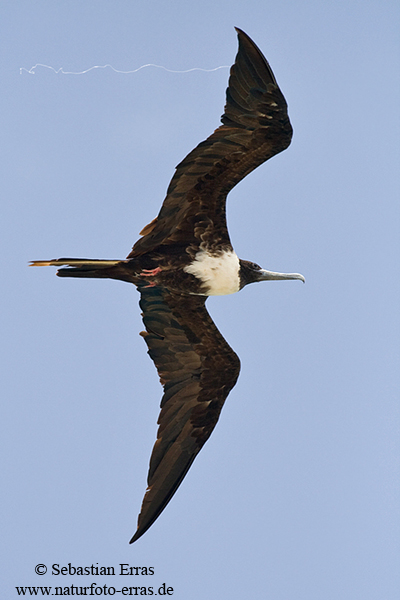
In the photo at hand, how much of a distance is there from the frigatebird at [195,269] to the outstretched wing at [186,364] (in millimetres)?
12

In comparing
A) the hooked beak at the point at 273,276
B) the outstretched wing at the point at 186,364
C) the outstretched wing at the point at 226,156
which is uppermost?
the outstretched wing at the point at 226,156

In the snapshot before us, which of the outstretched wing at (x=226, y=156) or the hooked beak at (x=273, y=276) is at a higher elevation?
the outstretched wing at (x=226, y=156)

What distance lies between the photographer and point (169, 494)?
32.3ft

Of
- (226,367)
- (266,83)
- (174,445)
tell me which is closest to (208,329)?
(226,367)

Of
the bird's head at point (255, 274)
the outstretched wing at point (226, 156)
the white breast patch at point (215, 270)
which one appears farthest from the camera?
the bird's head at point (255, 274)

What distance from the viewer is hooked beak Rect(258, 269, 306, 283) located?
10781mm

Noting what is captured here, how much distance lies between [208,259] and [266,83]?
210 centimetres

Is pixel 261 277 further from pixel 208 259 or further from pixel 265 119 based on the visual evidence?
pixel 265 119

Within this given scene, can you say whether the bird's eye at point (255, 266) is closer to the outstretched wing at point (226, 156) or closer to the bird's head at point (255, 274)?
the bird's head at point (255, 274)

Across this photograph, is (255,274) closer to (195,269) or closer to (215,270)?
(215,270)

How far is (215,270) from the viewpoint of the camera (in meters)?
9.92

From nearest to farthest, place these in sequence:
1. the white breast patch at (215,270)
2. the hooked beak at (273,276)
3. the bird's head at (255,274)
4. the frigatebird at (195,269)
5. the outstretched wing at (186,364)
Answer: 1. the frigatebird at (195,269)
2. the white breast patch at (215,270)
3. the outstretched wing at (186,364)
4. the bird's head at (255,274)
5. the hooked beak at (273,276)

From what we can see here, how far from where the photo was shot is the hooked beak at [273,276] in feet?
35.4

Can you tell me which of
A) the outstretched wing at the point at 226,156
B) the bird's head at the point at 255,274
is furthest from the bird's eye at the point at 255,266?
the outstretched wing at the point at 226,156
